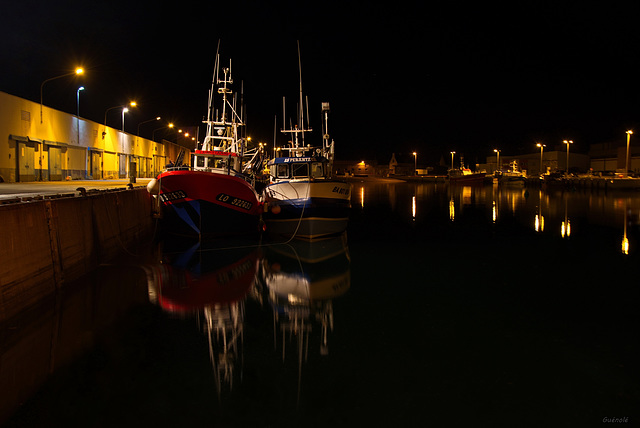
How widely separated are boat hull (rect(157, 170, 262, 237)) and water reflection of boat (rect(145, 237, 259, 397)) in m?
1.65

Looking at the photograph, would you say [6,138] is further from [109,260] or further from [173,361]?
[173,361]

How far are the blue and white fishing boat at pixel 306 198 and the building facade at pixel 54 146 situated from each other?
1759 centimetres

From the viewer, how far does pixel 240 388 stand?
6.93 m

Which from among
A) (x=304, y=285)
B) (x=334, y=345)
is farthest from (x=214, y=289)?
(x=334, y=345)

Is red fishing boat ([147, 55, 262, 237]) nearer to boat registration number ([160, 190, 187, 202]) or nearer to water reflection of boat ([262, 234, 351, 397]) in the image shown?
boat registration number ([160, 190, 187, 202])

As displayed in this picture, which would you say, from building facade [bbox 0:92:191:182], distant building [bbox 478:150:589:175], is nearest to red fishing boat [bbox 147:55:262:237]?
building facade [bbox 0:92:191:182]

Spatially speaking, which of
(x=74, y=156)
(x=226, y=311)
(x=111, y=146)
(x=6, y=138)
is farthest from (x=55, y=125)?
(x=226, y=311)

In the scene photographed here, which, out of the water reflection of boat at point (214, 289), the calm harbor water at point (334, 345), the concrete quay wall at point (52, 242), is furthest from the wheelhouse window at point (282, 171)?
the concrete quay wall at point (52, 242)

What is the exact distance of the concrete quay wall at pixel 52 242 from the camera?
9422 millimetres

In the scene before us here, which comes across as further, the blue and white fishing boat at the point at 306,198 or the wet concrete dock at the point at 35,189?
the blue and white fishing boat at the point at 306,198

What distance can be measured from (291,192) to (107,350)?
43.1 feet

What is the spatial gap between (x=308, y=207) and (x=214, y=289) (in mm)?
8384

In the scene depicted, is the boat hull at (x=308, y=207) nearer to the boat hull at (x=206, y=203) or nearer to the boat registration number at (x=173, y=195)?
the boat hull at (x=206, y=203)

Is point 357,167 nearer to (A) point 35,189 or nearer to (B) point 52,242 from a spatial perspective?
(A) point 35,189
